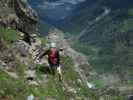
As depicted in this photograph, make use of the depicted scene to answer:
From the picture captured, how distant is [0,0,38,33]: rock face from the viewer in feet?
209

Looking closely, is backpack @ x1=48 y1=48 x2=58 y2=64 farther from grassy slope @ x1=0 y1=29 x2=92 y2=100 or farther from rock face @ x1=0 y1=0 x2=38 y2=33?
rock face @ x1=0 y1=0 x2=38 y2=33

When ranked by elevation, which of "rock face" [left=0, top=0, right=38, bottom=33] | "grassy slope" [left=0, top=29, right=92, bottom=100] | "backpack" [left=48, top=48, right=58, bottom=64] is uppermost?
"rock face" [left=0, top=0, right=38, bottom=33]

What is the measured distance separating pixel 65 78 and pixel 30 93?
14.4 m

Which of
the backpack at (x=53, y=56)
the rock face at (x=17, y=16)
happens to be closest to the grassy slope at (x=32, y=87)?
the backpack at (x=53, y=56)

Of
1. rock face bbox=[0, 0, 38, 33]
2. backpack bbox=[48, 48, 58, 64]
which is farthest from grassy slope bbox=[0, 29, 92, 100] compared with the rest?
rock face bbox=[0, 0, 38, 33]

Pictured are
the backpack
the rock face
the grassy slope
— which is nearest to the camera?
the grassy slope

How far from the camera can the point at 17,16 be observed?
69375 mm

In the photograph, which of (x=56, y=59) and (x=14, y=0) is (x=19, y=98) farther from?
(x=14, y=0)

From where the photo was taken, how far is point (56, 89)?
4688 centimetres

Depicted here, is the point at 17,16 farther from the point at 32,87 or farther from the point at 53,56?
the point at 32,87

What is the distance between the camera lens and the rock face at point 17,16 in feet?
209

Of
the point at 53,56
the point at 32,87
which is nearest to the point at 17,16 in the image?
the point at 53,56

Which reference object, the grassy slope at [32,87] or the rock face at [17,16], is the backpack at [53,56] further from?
the rock face at [17,16]

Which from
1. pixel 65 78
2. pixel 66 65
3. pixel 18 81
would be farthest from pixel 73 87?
pixel 18 81
